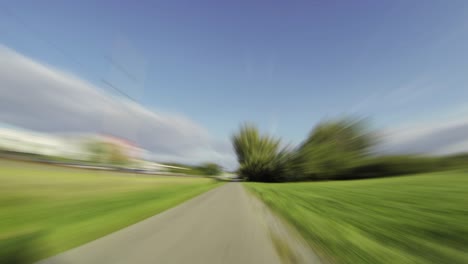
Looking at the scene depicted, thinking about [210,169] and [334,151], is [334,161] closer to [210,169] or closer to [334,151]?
[334,151]

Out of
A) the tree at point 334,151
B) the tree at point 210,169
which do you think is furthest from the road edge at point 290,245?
the tree at point 210,169

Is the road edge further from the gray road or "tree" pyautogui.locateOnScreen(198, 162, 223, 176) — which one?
"tree" pyautogui.locateOnScreen(198, 162, 223, 176)

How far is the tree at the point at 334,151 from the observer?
168 ft

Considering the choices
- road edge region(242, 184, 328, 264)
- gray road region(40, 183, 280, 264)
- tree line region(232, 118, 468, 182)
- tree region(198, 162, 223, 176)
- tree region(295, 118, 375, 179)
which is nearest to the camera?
gray road region(40, 183, 280, 264)

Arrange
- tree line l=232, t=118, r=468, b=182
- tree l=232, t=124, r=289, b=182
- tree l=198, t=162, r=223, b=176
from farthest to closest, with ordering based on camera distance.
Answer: tree l=198, t=162, r=223, b=176
tree l=232, t=124, r=289, b=182
tree line l=232, t=118, r=468, b=182

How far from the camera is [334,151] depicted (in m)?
53.9

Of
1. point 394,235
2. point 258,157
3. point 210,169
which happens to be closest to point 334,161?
point 258,157

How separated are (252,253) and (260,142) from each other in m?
87.7

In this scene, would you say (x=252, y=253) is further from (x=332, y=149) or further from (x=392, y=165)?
(x=332, y=149)

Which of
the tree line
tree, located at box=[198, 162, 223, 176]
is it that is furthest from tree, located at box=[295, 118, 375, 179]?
tree, located at box=[198, 162, 223, 176]

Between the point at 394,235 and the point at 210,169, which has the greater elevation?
the point at 210,169

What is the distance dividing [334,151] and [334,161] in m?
3.43

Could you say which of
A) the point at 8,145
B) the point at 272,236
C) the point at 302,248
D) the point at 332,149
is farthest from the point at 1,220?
the point at 332,149

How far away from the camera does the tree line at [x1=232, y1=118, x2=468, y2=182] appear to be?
1351 inches
